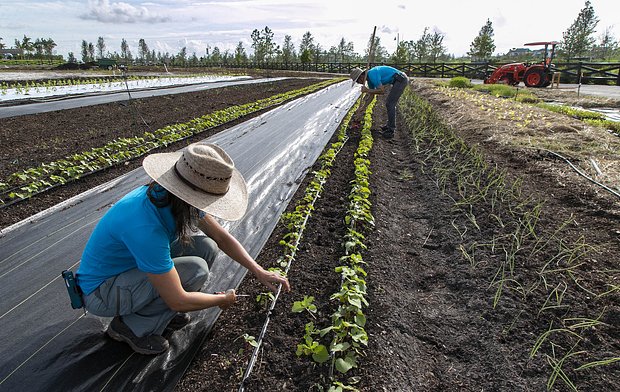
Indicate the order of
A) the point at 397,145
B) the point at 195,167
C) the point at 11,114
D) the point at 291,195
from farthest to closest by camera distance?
the point at 11,114 < the point at 397,145 < the point at 291,195 < the point at 195,167

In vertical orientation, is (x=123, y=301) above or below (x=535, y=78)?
below

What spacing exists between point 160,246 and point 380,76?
6136mm

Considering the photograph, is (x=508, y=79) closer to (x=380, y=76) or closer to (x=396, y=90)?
(x=396, y=90)

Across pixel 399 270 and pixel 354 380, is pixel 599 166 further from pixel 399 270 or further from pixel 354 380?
pixel 354 380

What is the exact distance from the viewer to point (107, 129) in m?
7.15

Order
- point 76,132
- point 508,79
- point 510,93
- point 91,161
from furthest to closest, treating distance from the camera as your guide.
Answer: point 508,79
point 510,93
point 76,132
point 91,161

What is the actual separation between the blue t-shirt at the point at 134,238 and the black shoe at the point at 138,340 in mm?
330

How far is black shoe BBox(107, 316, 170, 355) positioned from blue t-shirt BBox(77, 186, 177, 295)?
1.08 ft

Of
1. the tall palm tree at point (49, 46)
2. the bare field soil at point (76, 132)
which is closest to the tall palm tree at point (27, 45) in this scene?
the tall palm tree at point (49, 46)

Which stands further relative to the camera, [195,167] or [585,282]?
[585,282]

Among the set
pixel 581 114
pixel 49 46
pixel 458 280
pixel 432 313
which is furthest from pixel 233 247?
pixel 49 46

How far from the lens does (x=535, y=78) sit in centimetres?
1578

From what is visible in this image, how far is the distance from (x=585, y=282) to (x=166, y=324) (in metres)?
2.78

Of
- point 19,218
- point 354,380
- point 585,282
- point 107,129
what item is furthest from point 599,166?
point 107,129
